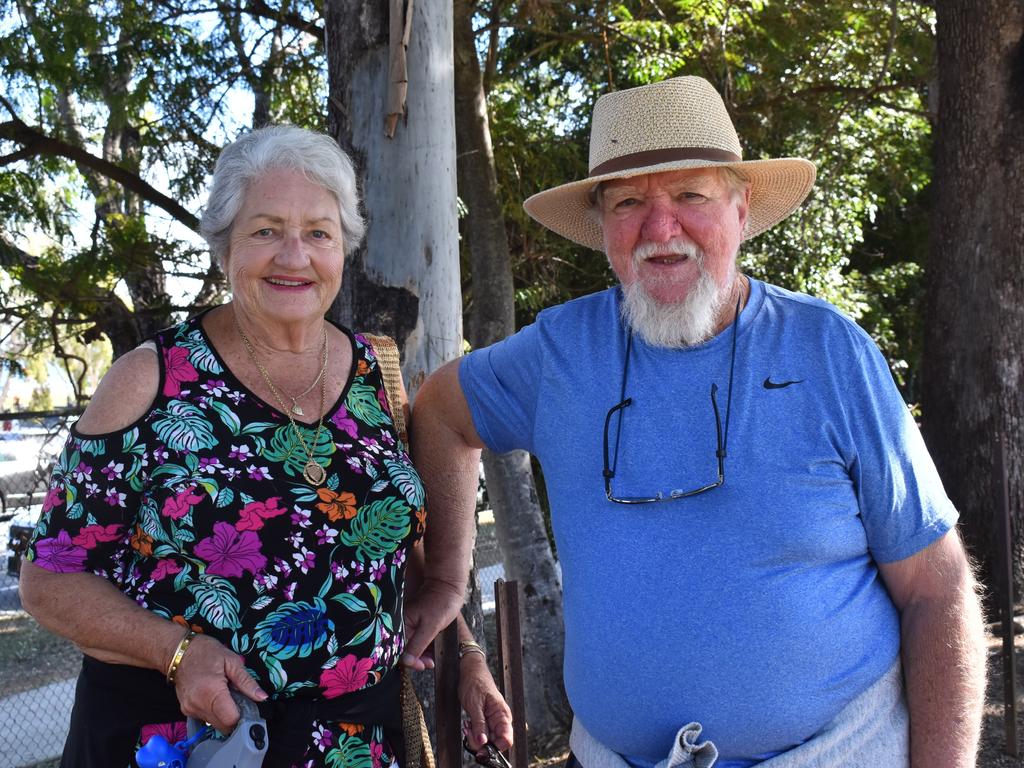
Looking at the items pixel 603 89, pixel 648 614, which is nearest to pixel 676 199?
pixel 648 614

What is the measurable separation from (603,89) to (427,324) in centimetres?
716

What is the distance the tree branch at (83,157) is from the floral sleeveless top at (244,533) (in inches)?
215

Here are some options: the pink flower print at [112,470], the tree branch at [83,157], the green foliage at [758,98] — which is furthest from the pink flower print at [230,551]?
the tree branch at [83,157]

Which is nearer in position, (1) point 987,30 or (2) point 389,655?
(2) point 389,655

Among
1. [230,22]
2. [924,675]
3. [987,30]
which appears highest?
[230,22]

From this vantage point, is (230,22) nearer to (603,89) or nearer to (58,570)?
(603,89)

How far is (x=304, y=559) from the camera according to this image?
2.16 meters

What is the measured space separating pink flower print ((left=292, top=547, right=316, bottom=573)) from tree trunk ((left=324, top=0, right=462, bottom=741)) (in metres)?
1.11

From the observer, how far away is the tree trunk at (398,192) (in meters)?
3.26

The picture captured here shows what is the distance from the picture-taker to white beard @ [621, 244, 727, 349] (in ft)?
7.44

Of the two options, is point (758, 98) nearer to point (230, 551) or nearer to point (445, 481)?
point (445, 481)

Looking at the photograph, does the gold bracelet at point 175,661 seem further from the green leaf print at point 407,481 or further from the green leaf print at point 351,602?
the green leaf print at point 407,481

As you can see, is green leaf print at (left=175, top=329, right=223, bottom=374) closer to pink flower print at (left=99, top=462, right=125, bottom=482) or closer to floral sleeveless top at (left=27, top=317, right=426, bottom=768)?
floral sleeveless top at (left=27, top=317, right=426, bottom=768)

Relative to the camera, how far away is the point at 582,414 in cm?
228
